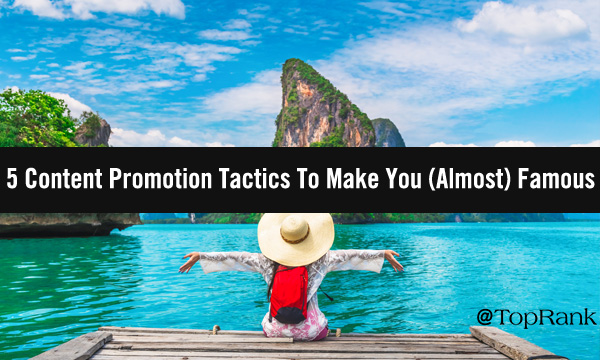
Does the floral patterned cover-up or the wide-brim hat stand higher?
the wide-brim hat

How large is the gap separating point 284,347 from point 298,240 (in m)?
0.87

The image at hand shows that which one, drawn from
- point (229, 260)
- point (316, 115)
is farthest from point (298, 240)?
point (316, 115)

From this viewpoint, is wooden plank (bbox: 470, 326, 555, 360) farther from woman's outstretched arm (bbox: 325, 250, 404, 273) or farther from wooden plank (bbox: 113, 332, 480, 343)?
woman's outstretched arm (bbox: 325, 250, 404, 273)

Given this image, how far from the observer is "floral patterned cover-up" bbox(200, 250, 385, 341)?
373 centimetres

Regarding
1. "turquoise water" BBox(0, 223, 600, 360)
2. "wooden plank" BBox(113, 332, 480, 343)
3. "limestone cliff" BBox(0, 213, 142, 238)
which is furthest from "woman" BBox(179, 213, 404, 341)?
"limestone cliff" BBox(0, 213, 142, 238)

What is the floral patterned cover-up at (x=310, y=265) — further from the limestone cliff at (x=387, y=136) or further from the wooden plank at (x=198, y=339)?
the limestone cliff at (x=387, y=136)

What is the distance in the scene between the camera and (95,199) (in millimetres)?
4250

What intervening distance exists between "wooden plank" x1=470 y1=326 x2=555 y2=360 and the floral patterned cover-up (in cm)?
115

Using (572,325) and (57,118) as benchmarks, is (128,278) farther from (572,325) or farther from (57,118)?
(57,118)

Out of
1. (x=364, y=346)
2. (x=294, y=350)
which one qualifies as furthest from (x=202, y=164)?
(x=364, y=346)

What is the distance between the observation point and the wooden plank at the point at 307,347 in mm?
3529

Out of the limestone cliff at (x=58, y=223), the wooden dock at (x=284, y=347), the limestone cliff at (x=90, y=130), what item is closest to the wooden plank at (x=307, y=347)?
the wooden dock at (x=284, y=347)

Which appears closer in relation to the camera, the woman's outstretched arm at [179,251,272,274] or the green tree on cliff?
the woman's outstretched arm at [179,251,272,274]

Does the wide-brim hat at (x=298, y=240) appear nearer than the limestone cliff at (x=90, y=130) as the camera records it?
Yes
